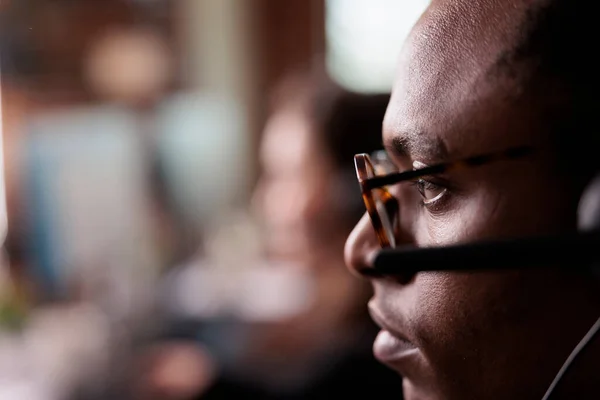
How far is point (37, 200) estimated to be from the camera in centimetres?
260

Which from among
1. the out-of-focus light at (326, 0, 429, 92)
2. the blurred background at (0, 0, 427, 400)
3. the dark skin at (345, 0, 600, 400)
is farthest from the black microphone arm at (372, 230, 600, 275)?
the out-of-focus light at (326, 0, 429, 92)

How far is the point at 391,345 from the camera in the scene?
490 millimetres

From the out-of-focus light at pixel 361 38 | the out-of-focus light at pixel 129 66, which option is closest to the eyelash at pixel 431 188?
the out-of-focus light at pixel 361 38

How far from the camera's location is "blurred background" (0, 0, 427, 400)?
1536 millimetres

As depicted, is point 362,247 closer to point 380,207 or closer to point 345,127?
point 380,207

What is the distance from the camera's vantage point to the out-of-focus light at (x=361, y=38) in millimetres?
3096

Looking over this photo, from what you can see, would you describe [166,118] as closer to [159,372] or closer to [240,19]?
[240,19]

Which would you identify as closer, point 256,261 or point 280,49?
point 256,261

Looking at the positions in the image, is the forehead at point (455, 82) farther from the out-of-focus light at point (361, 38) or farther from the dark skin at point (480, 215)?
the out-of-focus light at point (361, 38)

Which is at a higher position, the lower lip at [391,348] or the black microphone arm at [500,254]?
the black microphone arm at [500,254]

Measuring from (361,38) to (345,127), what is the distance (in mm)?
1778

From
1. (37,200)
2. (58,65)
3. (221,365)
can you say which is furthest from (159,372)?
(58,65)

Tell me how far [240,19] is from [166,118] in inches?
20.1

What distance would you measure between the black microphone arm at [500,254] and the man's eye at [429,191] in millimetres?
111
